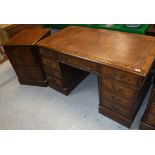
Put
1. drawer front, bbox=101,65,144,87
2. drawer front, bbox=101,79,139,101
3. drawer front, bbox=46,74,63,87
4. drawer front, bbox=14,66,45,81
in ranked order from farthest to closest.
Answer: drawer front, bbox=14,66,45,81 < drawer front, bbox=46,74,63,87 < drawer front, bbox=101,79,139,101 < drawer front, bbox=101,65,144,87

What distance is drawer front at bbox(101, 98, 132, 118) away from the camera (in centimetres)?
143

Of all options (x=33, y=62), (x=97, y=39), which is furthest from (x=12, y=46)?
(x=97, y=39)

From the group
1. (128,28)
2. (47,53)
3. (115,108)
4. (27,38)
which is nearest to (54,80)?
(47,53)

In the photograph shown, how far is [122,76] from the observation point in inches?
46.5

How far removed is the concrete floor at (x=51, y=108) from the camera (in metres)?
1.64

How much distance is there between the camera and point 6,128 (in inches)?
65.7

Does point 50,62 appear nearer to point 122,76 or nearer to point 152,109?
point 122,76

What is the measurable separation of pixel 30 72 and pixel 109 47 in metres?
1.22

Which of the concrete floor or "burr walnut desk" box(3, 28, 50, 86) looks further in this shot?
"burr walnut desk" box(3, 28, 50, 86)

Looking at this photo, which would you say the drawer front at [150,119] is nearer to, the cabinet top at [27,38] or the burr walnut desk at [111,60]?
the burr walnut desk at [111,60]

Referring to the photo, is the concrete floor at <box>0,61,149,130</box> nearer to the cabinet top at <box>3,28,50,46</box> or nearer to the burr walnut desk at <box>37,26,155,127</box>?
the burr walnut desk at <box>37,26,155,127</box>

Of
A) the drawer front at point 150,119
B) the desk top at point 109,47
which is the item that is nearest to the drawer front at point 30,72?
the desk top at point 109,47

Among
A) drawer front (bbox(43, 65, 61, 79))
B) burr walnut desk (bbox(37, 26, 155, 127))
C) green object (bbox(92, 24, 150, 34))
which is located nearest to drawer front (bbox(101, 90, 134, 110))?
burr walnut desk (bbox(37, 26, 155, 127))

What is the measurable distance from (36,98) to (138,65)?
1436 millimetres
